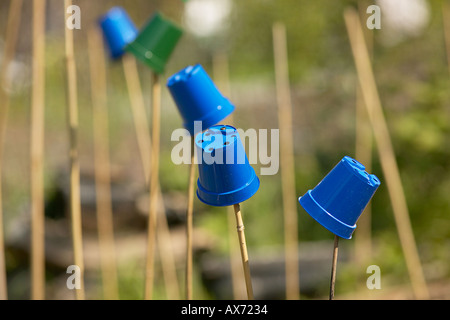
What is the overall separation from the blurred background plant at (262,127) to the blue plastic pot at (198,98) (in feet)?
3.87

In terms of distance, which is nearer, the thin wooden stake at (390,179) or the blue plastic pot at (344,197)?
the blue plastic pot at (344,197)

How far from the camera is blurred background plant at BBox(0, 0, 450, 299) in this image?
74.2 inches

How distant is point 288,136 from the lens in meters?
1.48

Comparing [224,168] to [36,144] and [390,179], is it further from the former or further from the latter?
[390,179]

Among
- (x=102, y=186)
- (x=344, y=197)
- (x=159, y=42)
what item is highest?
(x=159, y=42)

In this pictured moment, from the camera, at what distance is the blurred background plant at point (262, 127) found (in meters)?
1.89

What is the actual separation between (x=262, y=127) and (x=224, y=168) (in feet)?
6.71

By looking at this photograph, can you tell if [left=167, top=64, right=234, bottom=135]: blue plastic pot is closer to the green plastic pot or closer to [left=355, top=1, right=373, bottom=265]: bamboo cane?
the green plastic pot

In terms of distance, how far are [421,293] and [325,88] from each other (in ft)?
4.66

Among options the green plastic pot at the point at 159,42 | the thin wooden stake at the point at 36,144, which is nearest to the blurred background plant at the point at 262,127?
the thin wooden stake at the point at 36,144

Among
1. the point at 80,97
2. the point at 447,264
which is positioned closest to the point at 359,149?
the point at 447,264

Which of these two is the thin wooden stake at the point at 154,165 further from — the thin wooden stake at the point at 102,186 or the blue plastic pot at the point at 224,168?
the thin wooden stake at the point at 102,186

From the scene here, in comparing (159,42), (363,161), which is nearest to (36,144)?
(159,42)

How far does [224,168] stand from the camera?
19.8 inches
